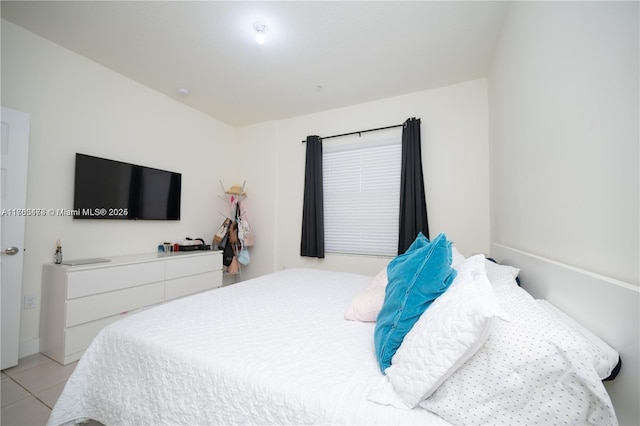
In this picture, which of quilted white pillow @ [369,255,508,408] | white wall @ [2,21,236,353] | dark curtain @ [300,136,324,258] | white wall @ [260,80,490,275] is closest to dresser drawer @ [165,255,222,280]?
white wall @ [2,21,236,353]

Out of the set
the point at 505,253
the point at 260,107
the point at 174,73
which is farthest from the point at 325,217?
the point at 174,73

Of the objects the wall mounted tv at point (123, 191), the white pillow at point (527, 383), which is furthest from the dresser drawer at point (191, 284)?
the white pillow at point (527, 383)

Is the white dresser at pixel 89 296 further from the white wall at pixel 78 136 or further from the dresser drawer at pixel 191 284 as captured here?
the white wall at pixel 78 136

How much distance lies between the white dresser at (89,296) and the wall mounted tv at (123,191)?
0.59m

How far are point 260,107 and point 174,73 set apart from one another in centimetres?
107

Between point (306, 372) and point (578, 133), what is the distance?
4.22ft

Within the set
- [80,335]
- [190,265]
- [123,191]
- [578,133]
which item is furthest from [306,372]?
[123,191]

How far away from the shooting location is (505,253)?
1811 mm

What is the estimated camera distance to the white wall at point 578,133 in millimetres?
706

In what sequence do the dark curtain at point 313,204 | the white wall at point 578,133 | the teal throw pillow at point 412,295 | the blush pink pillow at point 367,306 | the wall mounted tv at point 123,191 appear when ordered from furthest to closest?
the dark curtain at point 313,204, the wall mounted tv at point 123,191, the blush pink pillow at point 367,306, the teal throw pillow at point 412,295, the white wall at point 578,133

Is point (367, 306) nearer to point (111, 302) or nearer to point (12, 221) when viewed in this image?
point (111, 302)

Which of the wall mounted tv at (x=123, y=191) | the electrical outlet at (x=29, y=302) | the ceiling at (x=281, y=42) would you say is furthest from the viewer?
the wall mounted tv at (x=123, y=191)

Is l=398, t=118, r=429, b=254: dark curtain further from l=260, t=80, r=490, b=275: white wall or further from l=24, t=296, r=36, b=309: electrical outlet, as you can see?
l=24, t=296, r=36, b=309: electrical outlet

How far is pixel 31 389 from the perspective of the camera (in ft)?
5.54
